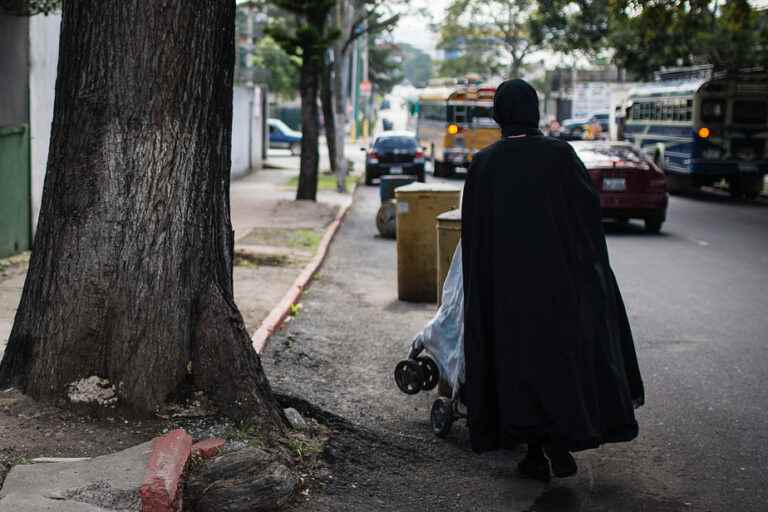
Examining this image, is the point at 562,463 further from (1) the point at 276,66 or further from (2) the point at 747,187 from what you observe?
(1) the point at 276,66

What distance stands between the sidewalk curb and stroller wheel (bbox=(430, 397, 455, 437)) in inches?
69.1

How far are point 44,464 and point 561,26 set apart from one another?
159ft

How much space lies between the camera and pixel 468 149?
115 feet

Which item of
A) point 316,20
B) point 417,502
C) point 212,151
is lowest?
point 417,502

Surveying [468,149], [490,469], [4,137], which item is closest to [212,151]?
[490,469]

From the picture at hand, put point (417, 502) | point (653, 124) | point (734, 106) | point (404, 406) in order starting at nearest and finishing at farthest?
1. point (417, 502)
2. point (404, 406)
3. point (734, 106)
4. point (653, 124)

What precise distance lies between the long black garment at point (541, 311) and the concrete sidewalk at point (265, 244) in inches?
144

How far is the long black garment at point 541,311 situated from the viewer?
5555 millimetres

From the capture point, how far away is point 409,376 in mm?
7008

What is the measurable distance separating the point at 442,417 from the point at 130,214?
2055 mm

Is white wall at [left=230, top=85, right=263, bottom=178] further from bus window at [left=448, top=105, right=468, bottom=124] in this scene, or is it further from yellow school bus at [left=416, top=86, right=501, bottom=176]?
bus window at [left=448, top=105, right=468, bottom=124]

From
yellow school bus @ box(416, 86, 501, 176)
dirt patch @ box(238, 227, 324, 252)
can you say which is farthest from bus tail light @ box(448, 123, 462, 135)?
dirt patch @ box(238, 227, 324, 252)

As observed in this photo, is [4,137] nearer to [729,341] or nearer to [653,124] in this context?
[729,341]

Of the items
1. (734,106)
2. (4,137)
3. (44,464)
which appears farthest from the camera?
(734,106)
